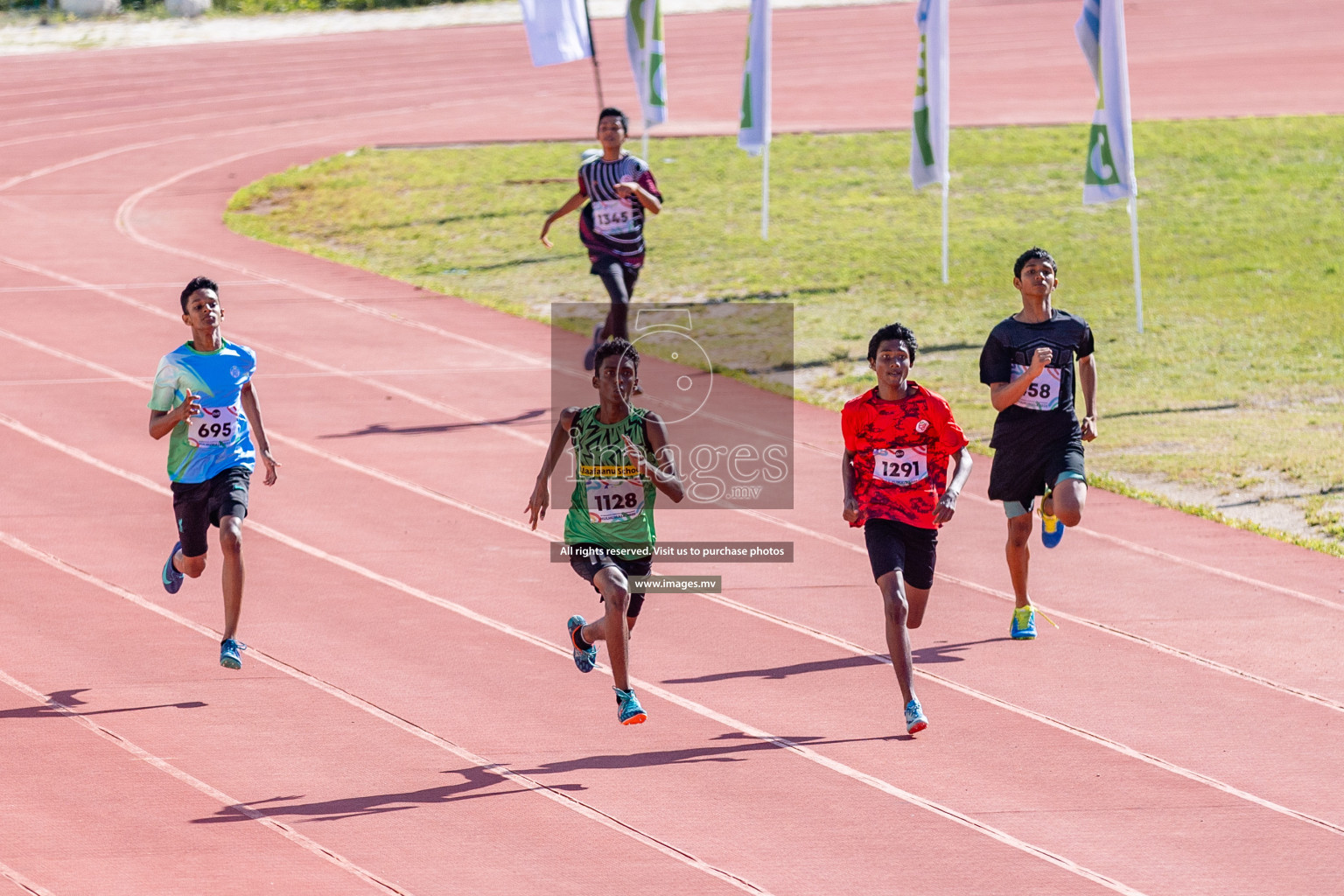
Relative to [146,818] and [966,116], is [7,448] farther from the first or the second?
[966,116]

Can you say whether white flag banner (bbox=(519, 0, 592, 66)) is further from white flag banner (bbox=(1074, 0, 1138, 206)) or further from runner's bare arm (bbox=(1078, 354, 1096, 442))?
runner's bare arm (bbox=(1078, 354, 1096, 442))

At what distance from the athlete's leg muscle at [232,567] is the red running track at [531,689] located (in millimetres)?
364

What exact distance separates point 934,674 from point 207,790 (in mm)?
3742

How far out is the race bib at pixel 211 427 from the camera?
8.81 metres

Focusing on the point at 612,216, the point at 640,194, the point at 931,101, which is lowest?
the point at 612,216

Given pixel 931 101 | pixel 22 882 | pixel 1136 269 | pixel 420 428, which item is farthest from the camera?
pixel 931 101

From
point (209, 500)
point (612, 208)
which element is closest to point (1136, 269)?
point (612, 208)

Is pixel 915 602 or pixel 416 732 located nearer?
pixel 416 732

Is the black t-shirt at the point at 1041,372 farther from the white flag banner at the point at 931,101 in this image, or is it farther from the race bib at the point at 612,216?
the white flag banner at the point at 931,101

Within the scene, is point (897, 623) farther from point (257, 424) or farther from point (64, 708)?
point (64, 708)

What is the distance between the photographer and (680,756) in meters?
8.04

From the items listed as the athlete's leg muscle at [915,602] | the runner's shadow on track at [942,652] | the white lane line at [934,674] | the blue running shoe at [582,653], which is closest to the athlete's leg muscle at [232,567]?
the blue running shoe at [582,653]

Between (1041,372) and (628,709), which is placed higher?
(1041,372)

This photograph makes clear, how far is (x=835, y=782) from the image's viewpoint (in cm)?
776
